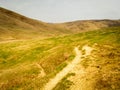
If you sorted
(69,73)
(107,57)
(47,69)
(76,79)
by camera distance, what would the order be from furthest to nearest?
(47,69) < (107,57) < (69,73) < (76,79)

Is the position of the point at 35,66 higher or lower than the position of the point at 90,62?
lower

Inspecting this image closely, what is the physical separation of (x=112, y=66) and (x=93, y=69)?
122 inches

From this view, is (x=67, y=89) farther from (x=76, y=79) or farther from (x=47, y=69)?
(x=47, y=69)

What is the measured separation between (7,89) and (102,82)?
17.6m

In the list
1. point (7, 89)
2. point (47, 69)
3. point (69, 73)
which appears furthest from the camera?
point (47, 69)

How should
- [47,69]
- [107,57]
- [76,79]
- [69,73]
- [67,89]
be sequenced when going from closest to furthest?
[67,89], [76,79], [69,73], [107,57], [47,69]

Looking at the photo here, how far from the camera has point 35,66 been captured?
4131 cm

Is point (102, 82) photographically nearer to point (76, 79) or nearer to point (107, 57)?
point (76, 79)

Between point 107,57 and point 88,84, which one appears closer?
point 88,84

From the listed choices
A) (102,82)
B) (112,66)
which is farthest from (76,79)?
(112,66)

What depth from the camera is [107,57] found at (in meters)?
34.2

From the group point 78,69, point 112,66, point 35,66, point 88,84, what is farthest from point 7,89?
point 112,66

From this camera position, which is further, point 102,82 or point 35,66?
point 35,66

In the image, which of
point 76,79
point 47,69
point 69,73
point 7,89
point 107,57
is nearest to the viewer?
point 76,79
